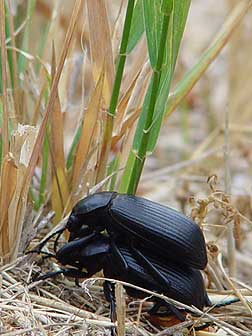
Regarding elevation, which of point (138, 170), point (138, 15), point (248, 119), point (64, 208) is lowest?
point (248, 119)

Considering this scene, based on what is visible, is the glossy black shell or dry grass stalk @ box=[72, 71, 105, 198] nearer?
the glossy black shell

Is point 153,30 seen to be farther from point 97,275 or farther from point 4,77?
point 97,275

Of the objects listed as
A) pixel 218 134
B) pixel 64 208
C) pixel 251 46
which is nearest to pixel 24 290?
pixel 64 208

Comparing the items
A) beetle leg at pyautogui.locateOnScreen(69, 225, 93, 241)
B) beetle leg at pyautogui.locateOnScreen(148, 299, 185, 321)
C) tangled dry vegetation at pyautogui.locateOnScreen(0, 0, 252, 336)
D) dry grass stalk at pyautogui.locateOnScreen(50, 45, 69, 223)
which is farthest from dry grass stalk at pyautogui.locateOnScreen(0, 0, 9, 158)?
beetle leg at pyautogui.locateOnScreen(148, 299, 185, 321)

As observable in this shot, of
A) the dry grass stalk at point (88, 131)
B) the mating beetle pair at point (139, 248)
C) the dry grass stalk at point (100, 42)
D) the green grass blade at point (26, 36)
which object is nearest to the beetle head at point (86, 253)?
the mating beetle pair at point (139, 248)

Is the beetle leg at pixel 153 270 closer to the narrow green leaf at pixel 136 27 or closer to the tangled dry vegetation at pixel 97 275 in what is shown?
the tangled dry vegetation at pixel 97 275

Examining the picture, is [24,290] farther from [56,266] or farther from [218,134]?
[218,134]

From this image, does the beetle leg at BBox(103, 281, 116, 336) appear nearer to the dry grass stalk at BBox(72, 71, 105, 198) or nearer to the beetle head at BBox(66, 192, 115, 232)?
the beetle head at BBox(66, 192, 115, 232)
